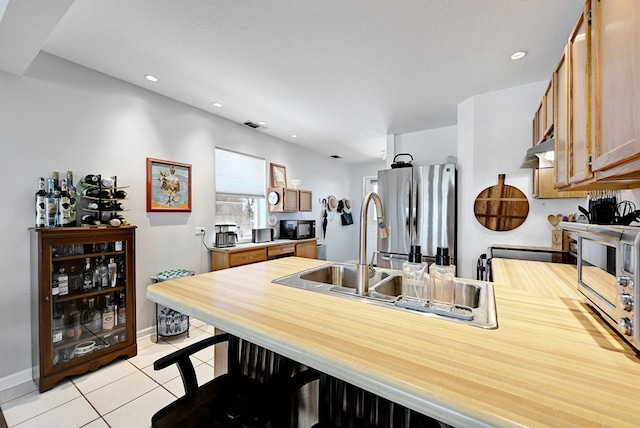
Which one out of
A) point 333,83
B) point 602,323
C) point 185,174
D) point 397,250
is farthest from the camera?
point 397,250

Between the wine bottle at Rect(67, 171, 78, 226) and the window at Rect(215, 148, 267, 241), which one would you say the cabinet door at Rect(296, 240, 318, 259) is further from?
the wine bottle at Rect(67, 171, 78, 226)

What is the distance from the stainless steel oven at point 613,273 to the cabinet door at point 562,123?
52cm

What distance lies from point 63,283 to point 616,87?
345 cm

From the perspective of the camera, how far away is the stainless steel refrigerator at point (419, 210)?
3232mm

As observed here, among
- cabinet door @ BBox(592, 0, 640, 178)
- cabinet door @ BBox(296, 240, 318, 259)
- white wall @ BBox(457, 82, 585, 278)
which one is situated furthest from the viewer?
cabinet door @ BBox(296, 240, 318, 259)

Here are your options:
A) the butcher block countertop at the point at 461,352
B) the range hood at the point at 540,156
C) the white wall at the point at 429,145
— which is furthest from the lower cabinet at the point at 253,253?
the range hood at the point at 540,156

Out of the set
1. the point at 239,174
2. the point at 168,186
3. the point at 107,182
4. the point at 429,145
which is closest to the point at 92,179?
the point at 107,182

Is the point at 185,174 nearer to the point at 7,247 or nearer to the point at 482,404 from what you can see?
the point at 7,247

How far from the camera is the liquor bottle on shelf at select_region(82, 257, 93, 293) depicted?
2322mm

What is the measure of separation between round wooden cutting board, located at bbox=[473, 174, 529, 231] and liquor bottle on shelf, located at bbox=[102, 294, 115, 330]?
381cm

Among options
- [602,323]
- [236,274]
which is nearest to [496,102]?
[602,323]

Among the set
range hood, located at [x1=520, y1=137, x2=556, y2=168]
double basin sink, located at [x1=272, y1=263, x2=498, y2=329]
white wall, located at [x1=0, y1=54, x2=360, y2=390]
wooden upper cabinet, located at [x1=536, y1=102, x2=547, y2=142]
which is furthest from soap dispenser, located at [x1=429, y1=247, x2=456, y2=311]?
white wall, located at [x1=0, y1=54, x2=360, y2=390]

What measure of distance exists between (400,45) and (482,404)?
2311 millimetres

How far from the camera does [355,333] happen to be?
0.83 meters
